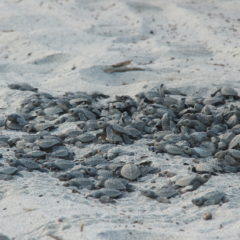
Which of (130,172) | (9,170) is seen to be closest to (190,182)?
(130,172)

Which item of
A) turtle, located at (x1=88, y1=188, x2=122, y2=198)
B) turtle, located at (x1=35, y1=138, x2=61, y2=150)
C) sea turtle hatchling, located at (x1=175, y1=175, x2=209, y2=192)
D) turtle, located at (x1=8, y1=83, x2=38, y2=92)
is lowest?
turtle, located at (x1=8, y1=83, x2=38, y2=92)

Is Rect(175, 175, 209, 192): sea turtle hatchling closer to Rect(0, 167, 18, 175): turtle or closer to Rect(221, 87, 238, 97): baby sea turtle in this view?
Rect(0, 167, 18, 175): turtle

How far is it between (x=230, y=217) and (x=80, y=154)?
1.26m

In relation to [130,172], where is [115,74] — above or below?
below

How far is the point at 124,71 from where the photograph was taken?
18.9ft

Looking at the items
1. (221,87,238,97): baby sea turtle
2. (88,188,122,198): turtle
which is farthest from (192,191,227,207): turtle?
(221,87,238,97): baby sea turtle

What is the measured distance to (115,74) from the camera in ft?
18.8

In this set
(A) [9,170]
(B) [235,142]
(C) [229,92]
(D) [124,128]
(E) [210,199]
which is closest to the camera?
(E) [210,199]

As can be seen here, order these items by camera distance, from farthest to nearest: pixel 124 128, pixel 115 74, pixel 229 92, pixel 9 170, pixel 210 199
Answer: pixel 115 74 → pixel 229 92 → pixel 124 128 → pixel 9 170 → pixel 210 199

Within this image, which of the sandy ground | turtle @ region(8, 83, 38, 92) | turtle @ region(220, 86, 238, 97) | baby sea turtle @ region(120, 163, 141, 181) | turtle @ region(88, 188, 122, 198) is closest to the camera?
the sandy ground

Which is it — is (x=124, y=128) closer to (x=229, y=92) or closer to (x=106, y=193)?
(x=106, y=193)

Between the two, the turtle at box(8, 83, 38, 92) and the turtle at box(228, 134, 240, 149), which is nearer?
the turtle at box(228, 134, 240, 149)

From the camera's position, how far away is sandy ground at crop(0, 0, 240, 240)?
9.91ft

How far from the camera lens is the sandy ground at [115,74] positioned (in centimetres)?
302
